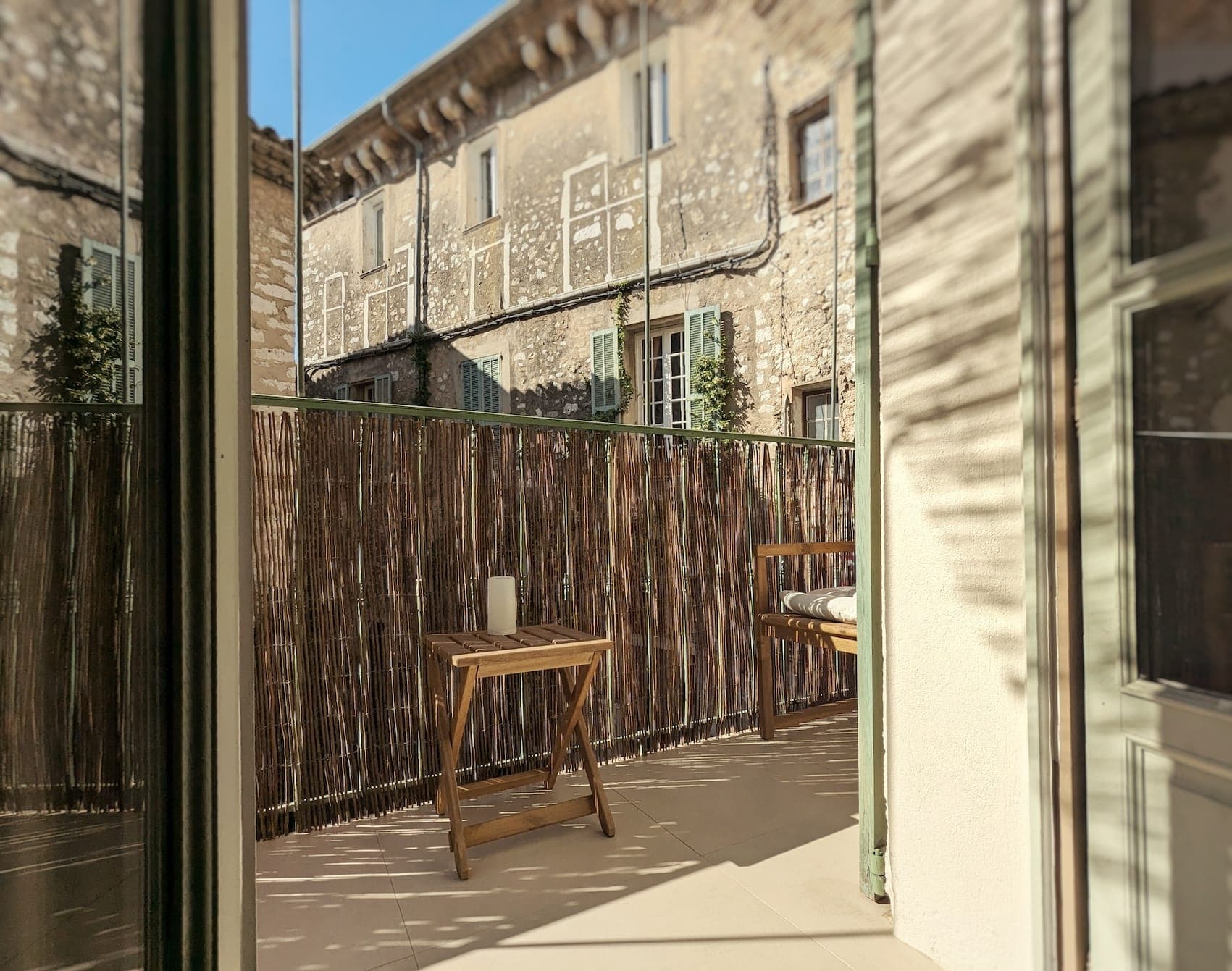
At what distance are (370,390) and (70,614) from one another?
10.1 metres

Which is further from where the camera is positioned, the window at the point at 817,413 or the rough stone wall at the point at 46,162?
the window at the point at 817,413

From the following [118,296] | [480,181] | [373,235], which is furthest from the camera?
[373,235]

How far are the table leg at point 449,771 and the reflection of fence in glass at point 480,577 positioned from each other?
0.23 m

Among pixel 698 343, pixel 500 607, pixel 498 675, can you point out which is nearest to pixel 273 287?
pixel 698 343

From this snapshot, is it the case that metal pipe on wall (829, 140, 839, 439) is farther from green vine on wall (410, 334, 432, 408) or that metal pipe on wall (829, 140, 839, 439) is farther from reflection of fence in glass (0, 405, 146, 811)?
reflection of fence in glass (0, 405, 146, 811)

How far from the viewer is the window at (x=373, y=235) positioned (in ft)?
33.1

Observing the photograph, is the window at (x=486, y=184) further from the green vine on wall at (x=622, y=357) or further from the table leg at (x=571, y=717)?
the table leg at (x=571, y=717)

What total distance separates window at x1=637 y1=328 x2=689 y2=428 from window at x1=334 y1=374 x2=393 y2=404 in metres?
3.91

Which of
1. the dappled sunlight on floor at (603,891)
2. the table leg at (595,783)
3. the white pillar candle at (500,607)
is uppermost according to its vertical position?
the white pillar candle at (500,607)

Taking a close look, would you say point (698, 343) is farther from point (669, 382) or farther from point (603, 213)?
point (603, 213)

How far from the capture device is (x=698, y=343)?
7.38m

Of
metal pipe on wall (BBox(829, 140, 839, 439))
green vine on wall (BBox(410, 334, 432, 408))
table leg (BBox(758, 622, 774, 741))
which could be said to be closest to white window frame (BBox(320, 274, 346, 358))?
green vine on wall (BBox(410, 334, 432, 408))

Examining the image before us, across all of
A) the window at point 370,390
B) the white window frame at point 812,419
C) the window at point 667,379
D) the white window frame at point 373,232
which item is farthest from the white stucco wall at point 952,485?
the white window frame at point 373,232

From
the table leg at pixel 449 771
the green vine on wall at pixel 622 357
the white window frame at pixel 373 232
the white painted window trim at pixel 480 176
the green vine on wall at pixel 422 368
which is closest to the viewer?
the table leg at pixel 449 771
